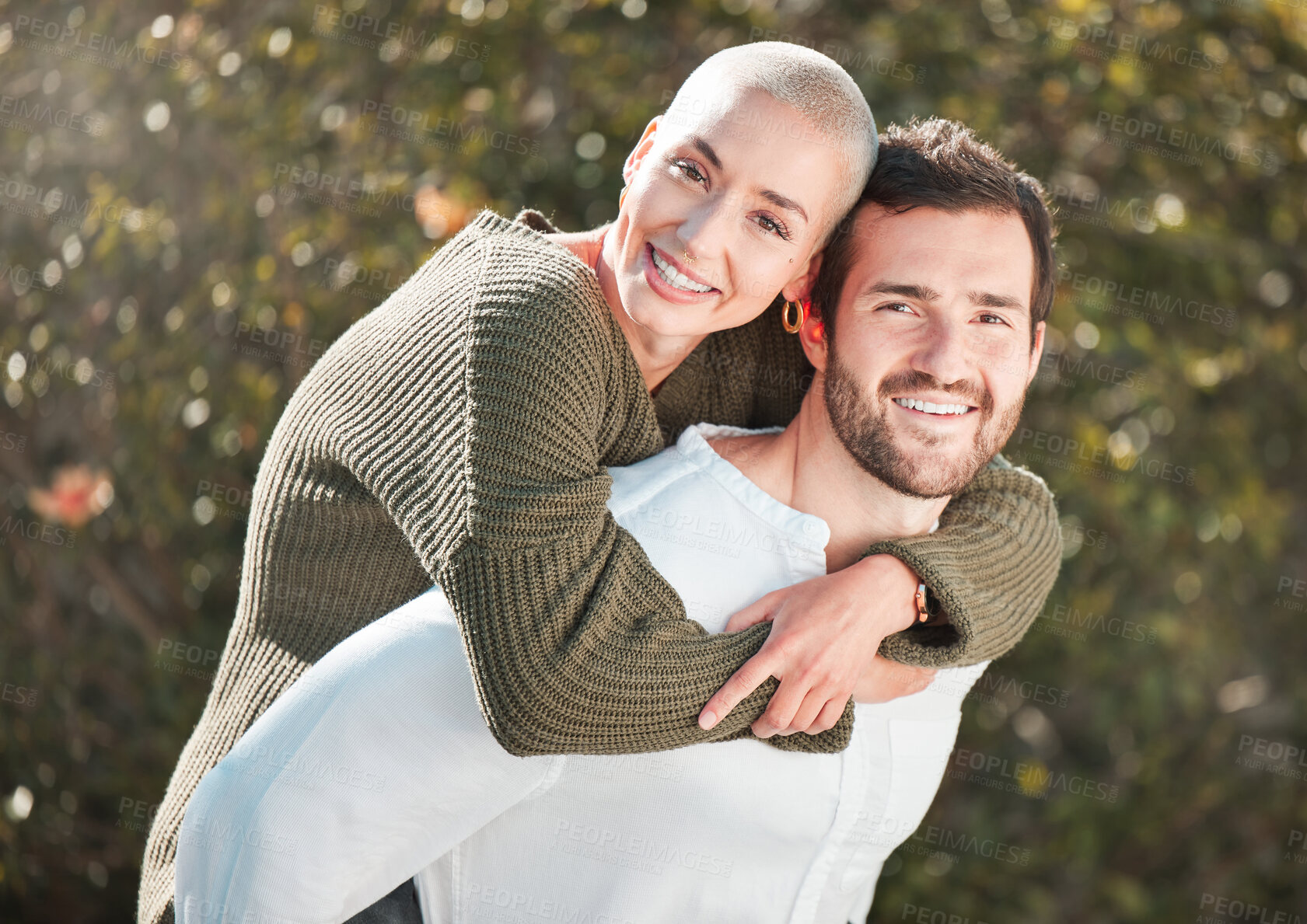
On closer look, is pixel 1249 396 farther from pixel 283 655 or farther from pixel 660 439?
pixel 283 655

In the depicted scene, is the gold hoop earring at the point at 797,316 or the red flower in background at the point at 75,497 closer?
the gold hoop earring at the point at 797,316

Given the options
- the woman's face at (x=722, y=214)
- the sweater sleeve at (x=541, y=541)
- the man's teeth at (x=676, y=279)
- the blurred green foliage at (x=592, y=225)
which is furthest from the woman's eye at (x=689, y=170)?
the blurred green foliage at (x=592, y=225)

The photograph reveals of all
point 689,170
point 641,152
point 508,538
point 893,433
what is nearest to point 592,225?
point 641,152

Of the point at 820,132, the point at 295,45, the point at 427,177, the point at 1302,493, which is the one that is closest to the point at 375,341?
the point at 820,132

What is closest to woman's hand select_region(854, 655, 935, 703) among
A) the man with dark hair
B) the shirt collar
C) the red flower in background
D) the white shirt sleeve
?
the man with dark hair

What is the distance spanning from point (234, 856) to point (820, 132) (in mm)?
1187

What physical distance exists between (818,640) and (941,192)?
66cm

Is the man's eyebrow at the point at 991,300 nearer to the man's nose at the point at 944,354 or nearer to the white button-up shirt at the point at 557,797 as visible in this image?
the man's nose at the point at 944,354

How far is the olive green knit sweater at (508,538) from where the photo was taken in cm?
137

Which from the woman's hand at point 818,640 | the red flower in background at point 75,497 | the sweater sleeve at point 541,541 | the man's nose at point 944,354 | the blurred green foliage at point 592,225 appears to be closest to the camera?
the sweater sleeve at point 541,541

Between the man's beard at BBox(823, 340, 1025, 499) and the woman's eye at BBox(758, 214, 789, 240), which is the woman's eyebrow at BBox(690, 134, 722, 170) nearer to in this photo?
the woman's eye at BBox(758, 214, 789, 240)

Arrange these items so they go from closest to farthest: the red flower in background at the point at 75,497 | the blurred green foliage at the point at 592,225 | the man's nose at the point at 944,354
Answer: the man's nose at the point at 944,354, the blurred green foliage at the point at 592,225, the red flower in background at the point at 75,497

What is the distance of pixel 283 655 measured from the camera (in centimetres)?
172

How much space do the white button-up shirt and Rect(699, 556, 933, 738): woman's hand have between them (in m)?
0.08
